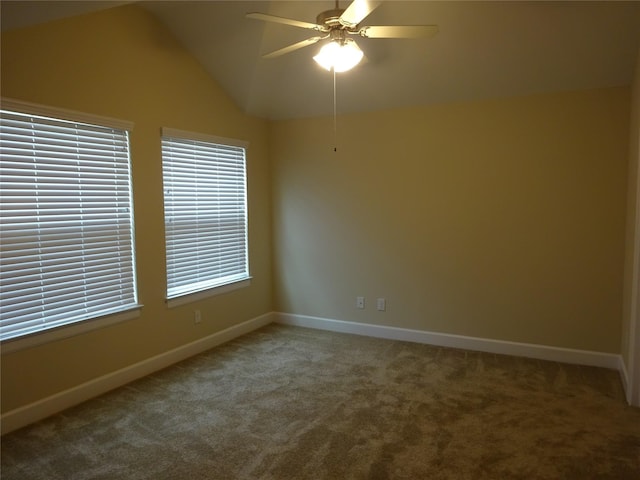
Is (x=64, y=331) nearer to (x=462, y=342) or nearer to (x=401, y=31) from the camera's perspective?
(x=401, y=31)

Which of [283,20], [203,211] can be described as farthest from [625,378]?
[203,211]

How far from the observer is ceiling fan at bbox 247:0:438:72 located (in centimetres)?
224

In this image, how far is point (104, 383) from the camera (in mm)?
3135

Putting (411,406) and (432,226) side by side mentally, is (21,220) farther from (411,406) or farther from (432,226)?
(432,226)

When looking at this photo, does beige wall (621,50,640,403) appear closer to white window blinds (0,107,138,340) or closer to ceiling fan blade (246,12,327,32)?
ceiling fan blade (246,12,327,32)

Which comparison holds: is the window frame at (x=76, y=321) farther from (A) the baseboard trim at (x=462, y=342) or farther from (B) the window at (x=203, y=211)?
(A) the baseboard trim at (x=462, y=342)

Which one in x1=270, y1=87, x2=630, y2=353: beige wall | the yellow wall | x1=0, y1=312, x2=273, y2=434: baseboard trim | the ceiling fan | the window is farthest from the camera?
the window

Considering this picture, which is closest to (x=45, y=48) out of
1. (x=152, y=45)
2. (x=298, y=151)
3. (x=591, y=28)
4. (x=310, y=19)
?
(x=152, y=45)

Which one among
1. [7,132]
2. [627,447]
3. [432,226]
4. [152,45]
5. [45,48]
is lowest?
[627,447]

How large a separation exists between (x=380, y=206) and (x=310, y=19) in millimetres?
1832

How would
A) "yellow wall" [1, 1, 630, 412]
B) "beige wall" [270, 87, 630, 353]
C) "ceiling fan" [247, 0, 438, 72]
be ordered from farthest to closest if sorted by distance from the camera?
"beige wall" [270, 87, 630, 353] < "yellow wall" [1, 1, 630, 412] < "ceiling fan" [247, 0, 438, 72]

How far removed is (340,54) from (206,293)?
2511mm

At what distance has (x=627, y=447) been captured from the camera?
2.40 metres

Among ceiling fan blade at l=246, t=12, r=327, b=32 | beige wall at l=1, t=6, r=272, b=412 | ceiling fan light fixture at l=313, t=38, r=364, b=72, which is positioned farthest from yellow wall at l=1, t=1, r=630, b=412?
ceiling fan light fixture at l=313, t=38, r=364, b=72
